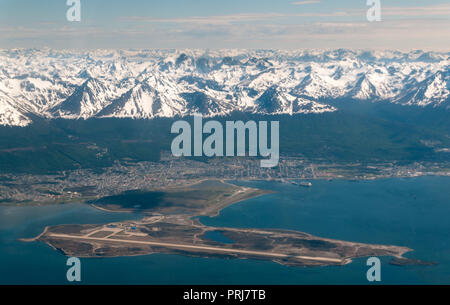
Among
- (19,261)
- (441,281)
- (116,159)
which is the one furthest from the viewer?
(116,159)

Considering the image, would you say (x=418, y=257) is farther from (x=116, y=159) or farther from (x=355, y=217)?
(x=116, y=159)

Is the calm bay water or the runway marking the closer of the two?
the calm bay water

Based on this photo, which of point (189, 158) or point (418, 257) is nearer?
point (418, 257)

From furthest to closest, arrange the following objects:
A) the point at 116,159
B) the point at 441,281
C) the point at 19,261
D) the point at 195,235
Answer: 1. the point at 116,159
2. the point at 195,235
3. the point at 19,261
4. the point at 441,281

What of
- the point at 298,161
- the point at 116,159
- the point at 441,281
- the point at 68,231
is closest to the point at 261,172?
the point at 298,161

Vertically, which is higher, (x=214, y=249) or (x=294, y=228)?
(x=294, y=228)

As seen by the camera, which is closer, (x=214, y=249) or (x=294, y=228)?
(x=214, y=249)

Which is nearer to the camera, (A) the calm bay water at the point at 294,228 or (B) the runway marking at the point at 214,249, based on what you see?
(A) the calm bay water at the point at 294,228
